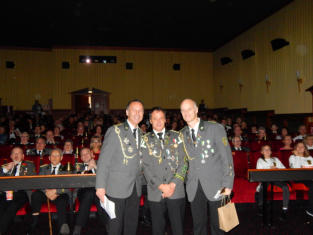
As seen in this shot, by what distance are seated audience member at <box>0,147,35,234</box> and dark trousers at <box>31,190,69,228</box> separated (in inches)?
6.3

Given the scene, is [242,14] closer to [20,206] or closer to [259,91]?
[259,91]

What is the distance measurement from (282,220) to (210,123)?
2.09m

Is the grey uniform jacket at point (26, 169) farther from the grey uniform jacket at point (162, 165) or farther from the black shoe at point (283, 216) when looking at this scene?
the black shoe at point (283, 216)

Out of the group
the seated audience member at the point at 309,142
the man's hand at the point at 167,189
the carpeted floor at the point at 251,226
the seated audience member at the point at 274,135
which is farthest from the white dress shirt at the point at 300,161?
the seated audience member at the point at 274,135

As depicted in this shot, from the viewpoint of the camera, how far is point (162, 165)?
230 centimetres

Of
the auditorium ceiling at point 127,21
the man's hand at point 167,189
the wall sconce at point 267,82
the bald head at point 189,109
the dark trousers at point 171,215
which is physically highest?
the auditorium ceiling at point 127,21

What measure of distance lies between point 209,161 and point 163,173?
395 millimetres

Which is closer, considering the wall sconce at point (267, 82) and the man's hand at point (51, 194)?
the man's hand at point (51, 194)

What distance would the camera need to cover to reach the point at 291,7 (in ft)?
29.7

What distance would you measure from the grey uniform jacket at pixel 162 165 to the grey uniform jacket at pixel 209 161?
8 cm

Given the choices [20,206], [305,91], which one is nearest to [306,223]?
[20,206]

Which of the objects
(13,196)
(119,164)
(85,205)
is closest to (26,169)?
(13,196)

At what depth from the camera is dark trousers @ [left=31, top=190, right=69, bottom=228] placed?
10.4 feet

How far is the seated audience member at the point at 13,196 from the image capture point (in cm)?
310
